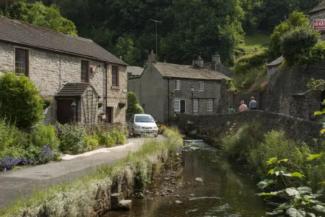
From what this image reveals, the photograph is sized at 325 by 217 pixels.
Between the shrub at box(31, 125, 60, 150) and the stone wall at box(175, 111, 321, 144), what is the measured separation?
409 inches

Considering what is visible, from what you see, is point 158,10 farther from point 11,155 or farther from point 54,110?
point 11,155

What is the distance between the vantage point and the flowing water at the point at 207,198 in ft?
41.6

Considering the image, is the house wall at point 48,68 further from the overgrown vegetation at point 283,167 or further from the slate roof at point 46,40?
the overgrown vegetation at point 283,167

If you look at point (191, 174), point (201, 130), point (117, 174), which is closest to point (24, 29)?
point (191, 174)

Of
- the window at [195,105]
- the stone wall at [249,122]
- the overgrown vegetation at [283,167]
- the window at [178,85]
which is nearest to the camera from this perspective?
the overgrown vegetation at [283,167]

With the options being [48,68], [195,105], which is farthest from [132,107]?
[48,68]

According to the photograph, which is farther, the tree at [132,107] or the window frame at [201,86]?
the window frame at [201,86]

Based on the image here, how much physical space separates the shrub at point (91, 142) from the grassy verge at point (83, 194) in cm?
471

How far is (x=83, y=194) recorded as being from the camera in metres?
10.3

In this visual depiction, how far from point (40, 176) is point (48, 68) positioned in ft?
38.3

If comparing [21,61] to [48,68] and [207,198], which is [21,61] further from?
[207,198]

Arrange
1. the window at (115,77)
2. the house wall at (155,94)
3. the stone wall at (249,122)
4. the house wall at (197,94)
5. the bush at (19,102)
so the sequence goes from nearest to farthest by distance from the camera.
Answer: the bush at (19,102), the stone wall at (249,122), the window at (115,77), the house wall at (155,94), the house wall at (197,94)

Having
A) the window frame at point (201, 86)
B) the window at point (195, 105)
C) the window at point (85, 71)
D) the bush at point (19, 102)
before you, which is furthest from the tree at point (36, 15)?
the bush at point (19, 102)

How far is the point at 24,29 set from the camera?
24609 mm
